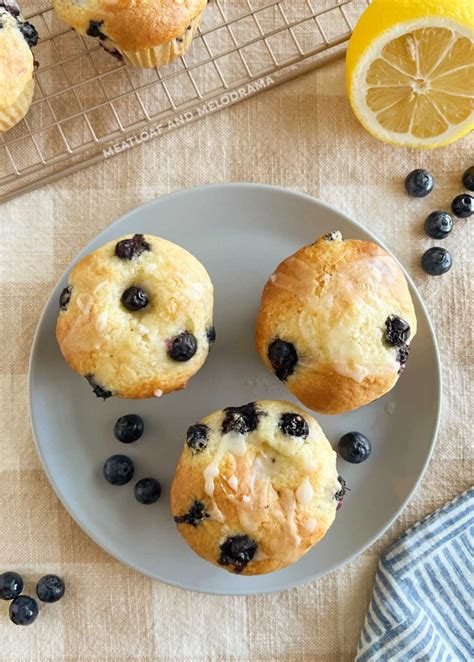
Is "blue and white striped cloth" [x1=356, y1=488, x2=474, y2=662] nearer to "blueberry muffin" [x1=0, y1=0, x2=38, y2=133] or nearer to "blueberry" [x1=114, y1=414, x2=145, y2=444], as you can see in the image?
"blueberry" [x1=114, y1=414, x2=145, y2=444]

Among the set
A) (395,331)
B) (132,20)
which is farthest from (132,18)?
(395,331)

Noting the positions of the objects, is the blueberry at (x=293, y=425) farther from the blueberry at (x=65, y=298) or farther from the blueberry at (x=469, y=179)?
the blueberry at (x=469, y=179)

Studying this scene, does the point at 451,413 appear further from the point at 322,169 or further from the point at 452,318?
the point at 322,169

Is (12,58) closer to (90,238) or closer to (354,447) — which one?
(90,238)

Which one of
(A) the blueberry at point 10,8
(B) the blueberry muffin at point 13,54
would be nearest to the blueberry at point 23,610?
(B) the blueberry muffin at point 13,54

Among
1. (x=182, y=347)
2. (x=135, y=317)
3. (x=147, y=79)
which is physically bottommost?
(x=182, y=347)

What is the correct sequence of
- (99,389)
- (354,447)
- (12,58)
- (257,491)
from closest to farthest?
(257,491), (99,389), (12,58), (354,447)
